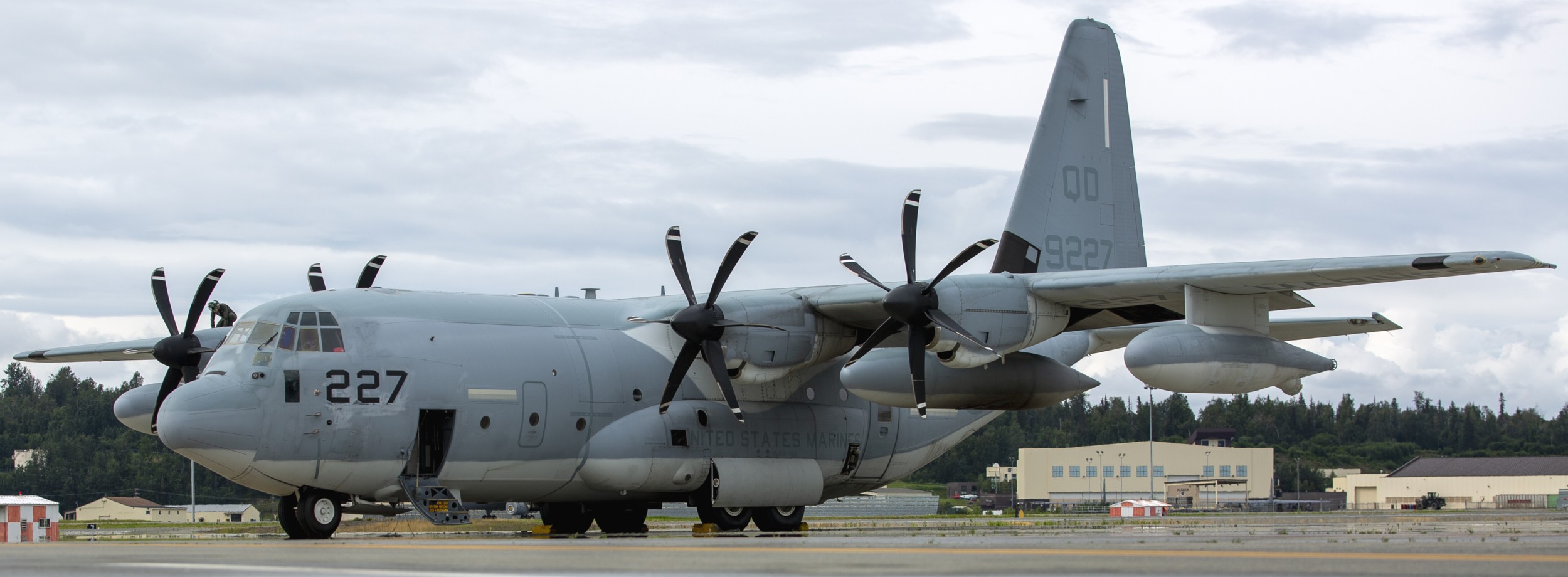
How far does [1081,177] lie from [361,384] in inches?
498

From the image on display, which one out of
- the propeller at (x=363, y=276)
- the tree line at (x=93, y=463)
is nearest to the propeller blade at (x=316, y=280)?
the propeller at (x=363, y=276)

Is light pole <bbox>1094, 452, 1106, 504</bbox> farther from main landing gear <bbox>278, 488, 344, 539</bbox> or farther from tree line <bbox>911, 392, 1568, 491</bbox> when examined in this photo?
main landing gear <bbox>278, 488, 344, 539</bbox>

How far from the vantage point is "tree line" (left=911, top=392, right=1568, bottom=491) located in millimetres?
87875

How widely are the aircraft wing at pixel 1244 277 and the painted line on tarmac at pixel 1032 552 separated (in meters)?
8.17

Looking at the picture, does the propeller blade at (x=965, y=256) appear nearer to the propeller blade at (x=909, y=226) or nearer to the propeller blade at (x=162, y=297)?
the propeller blade at (x=909, y=226)

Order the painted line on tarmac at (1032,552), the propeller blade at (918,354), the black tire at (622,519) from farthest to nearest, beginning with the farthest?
1. the black tire at (622,519)
2. the propeller blade at (918,354)
3. the painted line on tarmac at (1032,552)

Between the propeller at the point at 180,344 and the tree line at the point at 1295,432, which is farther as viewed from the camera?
the tree line at the point at 1295,432

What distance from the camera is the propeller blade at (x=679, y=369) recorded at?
2094 cm

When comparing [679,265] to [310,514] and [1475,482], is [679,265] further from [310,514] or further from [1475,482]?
[1475,482]

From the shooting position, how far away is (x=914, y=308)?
19484 millimetres

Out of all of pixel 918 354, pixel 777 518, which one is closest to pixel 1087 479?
pixel 777 518

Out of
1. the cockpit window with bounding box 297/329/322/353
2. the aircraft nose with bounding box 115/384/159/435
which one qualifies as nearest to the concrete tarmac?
the cockpit window with bounding box 297/329/322/353

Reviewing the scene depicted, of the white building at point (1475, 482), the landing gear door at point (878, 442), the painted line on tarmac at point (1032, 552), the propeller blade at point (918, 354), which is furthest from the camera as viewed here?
the white building at point (1475, 482)

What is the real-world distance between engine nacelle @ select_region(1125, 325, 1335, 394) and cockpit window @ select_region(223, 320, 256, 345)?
11.0m
